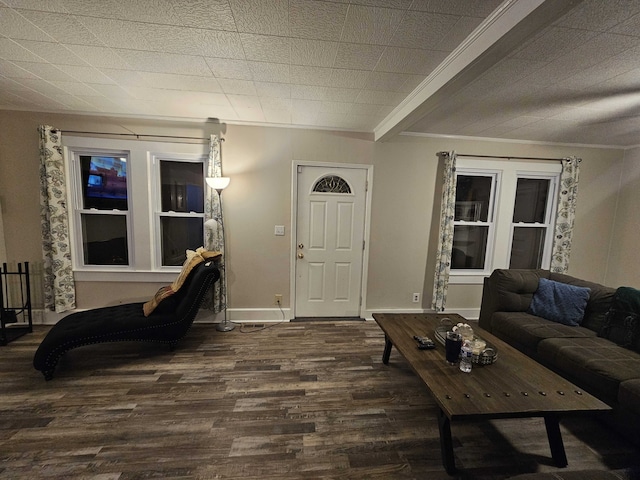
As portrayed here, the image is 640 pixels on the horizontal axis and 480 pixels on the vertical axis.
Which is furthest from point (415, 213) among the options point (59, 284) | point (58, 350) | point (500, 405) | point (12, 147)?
point (12, 147)

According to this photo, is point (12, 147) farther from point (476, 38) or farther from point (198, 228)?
point (476, 38)

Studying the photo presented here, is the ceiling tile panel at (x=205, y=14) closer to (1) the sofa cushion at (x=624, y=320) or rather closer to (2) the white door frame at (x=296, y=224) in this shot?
(2) the white door frame at (x=296, y=224)

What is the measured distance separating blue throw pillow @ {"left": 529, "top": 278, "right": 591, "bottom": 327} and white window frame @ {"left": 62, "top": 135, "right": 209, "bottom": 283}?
4022mm

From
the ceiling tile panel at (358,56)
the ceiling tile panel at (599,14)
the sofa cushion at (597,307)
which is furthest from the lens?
the sofa cushion at (597,307)

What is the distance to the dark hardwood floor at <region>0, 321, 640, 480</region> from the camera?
1580mm

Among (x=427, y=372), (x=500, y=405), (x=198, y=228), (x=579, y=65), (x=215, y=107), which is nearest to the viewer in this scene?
(x=500, y=405)

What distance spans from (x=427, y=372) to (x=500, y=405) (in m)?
0.41

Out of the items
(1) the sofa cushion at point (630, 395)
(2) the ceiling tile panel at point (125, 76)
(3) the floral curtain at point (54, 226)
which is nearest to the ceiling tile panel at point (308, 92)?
(2) the ceiling tile panel at point (125, 76)

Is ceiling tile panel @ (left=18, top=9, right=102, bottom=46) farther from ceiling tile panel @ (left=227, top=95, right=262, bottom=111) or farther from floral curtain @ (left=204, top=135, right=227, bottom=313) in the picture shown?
floral curtain @ (left=204, top=135, right=227, bottom=313)

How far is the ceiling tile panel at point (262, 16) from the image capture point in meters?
1.43

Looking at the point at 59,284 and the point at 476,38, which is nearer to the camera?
the point at 476,38

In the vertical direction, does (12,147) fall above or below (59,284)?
above

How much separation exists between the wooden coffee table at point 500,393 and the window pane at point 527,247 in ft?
8.19

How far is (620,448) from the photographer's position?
5.82 feet
